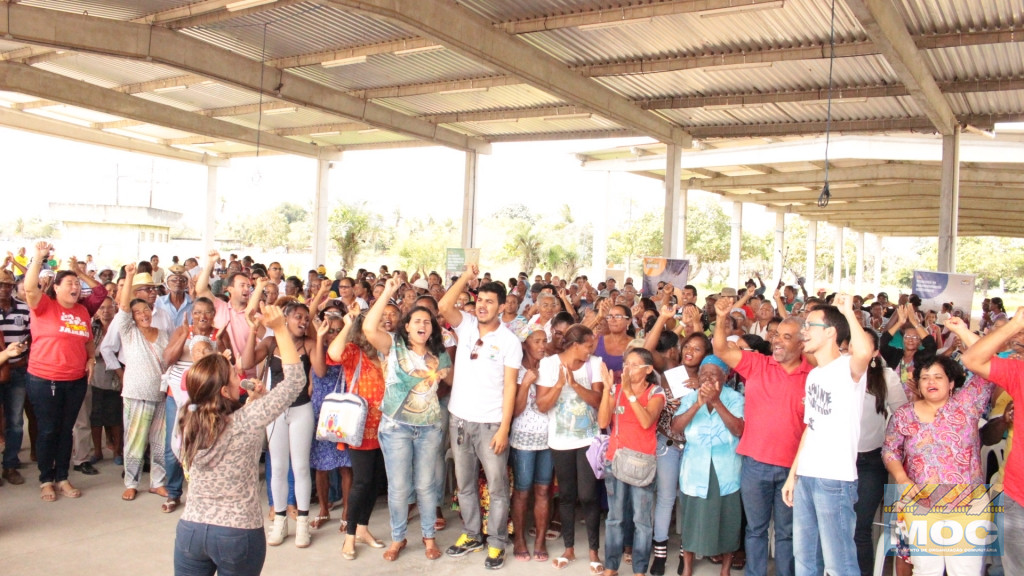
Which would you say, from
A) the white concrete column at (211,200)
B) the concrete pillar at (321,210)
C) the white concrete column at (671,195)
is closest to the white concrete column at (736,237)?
the white concrete column at (671,195)

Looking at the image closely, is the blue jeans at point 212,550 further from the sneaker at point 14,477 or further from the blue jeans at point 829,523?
the sneaker at point 14,477

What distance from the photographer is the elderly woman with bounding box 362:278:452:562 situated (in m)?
4.45

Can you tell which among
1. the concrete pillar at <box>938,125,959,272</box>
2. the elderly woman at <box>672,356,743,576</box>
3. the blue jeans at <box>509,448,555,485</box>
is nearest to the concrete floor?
the elderly woman at <box>672,356,743,576</box>

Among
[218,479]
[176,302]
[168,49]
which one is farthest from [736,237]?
[218,479]

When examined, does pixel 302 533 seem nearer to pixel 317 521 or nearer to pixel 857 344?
pixel 317 521

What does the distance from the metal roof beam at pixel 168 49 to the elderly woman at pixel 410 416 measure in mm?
7601

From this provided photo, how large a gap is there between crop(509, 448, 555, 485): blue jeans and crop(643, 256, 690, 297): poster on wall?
30.0 ft

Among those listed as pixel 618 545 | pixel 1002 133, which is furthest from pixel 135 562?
pixel 1002 133

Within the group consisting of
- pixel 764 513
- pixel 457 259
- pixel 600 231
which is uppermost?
pixel 600 231

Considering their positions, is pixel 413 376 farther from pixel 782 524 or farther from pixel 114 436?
pixel 114 436

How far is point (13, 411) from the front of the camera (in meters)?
5.71

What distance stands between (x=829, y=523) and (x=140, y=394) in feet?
15.3

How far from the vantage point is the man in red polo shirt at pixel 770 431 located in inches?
153

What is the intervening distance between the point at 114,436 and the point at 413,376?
349cm
